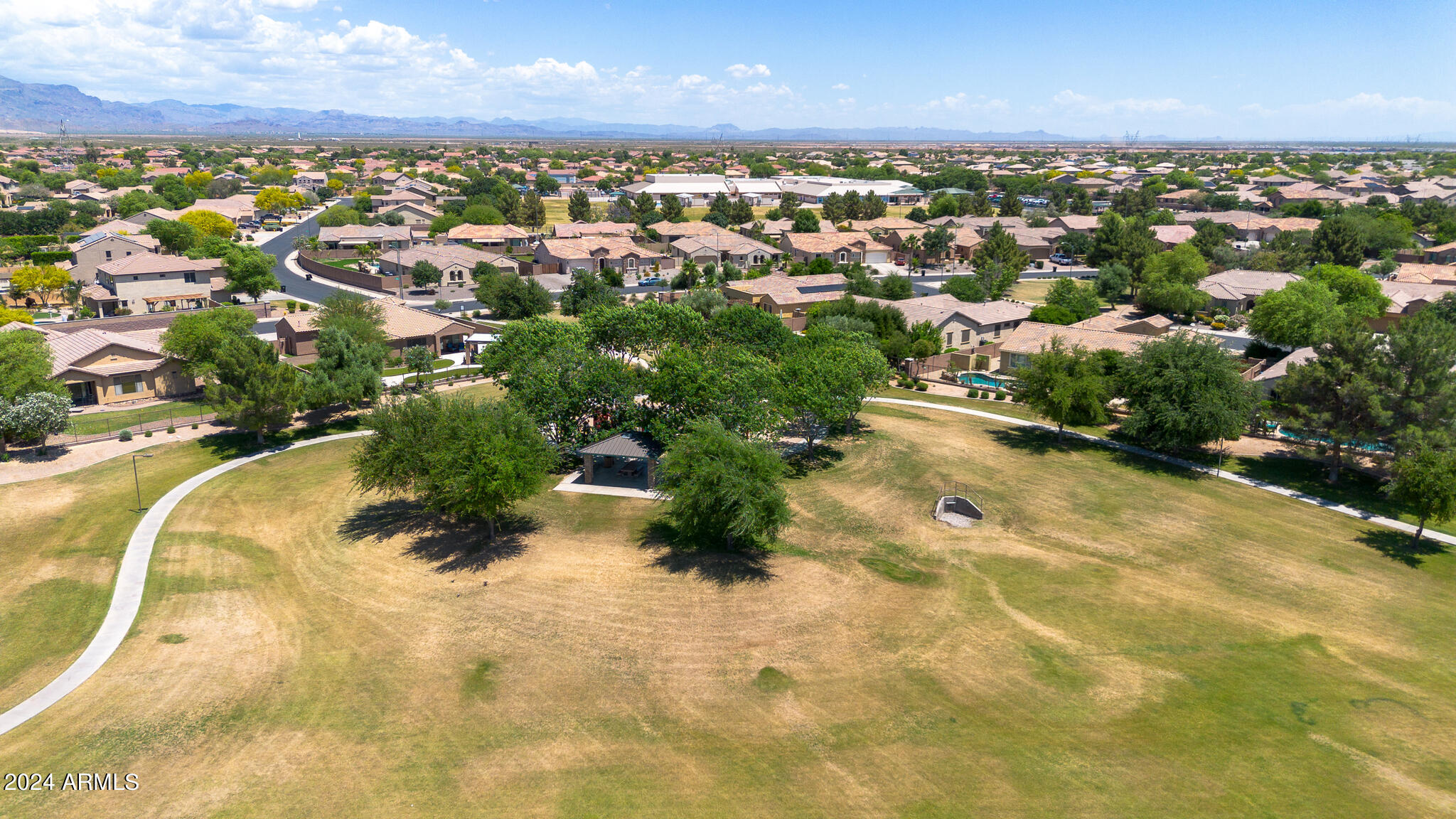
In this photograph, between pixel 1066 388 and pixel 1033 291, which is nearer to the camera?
pixel 1066 388

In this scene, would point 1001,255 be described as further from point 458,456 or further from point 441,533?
point 458,456

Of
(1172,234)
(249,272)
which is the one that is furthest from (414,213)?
(1172,234)

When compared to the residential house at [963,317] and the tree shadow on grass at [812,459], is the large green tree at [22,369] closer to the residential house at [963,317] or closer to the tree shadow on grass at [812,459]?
the tree shadow on grass at [812,459]

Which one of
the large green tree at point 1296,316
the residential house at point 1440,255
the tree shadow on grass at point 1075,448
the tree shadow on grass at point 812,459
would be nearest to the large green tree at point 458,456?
the tree shadow on grass at point 812,459

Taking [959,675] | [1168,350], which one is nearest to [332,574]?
[959,675]

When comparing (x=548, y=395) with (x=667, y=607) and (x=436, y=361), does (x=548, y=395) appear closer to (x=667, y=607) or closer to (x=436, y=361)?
(x=667, y=607)

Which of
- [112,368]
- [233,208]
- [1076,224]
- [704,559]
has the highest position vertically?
[233,208]
